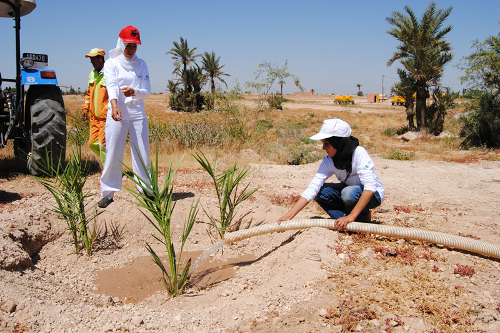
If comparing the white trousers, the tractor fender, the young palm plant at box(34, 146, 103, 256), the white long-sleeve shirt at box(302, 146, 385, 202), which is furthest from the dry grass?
the tractor fender

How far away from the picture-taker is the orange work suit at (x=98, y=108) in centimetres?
477

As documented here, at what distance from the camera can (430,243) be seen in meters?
3.49

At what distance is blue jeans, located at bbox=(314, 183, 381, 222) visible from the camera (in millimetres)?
3697

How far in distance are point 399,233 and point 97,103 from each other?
3748 millimetres

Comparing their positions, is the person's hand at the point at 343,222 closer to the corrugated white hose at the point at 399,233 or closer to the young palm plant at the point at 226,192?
the corrugated white hose at the point at 399,233

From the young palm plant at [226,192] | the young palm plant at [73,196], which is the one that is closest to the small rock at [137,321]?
the young palm plant at [226,192]

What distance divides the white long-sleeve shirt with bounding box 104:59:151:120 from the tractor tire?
1813mm

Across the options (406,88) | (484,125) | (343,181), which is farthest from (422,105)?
(343,181)

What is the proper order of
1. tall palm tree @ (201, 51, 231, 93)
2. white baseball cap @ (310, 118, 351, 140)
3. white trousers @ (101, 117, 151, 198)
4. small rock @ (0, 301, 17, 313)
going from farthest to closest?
tall palm tree @ (201, 51, 231, 93), white trousers @ (101, 117, 151, 198), white baseball cap @ (310, 118, 351, 140), small rock @ (0, 301, 17, 313)

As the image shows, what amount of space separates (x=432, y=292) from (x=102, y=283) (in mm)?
2733

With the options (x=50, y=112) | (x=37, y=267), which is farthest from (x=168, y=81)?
(x=37, y=267)

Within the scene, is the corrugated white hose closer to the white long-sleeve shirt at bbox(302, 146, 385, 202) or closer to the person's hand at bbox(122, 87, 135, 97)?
the white long-sleeve shirt at bbox(302, 146, 385, 202)

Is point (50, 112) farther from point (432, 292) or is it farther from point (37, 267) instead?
point (432, 292)

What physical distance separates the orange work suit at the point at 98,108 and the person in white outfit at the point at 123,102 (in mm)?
558
